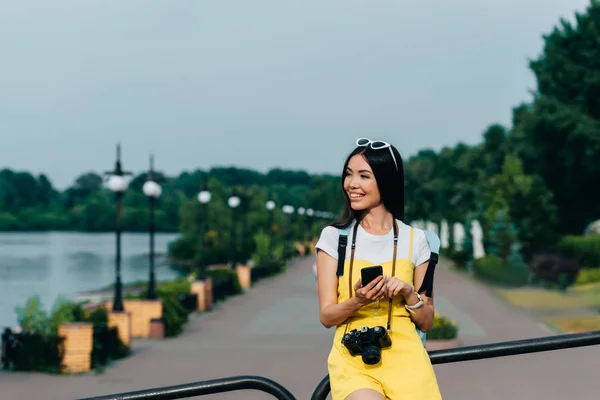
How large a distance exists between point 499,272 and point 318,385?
32.1m

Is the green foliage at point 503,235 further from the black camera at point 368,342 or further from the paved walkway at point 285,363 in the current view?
the black camera at point 368,342

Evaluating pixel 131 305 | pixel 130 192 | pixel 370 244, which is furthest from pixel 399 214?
pixel 130 192

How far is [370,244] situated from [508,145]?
5212cm

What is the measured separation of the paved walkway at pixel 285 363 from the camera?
11.5 metres

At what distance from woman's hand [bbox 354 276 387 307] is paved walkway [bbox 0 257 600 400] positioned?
7861 mm

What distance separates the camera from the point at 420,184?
336ft

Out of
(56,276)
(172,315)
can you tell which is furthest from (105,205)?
(172,315)

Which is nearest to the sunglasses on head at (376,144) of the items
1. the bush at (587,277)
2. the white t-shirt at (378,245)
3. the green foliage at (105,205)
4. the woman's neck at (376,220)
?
the woman's neck at (376,220)

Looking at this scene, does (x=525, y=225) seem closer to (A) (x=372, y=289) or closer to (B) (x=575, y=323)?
(B) (x=575, y=323)

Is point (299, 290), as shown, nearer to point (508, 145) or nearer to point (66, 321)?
point (66, 321)

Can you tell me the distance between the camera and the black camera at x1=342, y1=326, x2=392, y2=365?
312cm

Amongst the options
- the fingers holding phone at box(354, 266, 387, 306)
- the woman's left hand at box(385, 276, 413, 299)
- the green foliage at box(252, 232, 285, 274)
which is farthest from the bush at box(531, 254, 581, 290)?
the fingers holding phone at box(354, 266, 387, 306)

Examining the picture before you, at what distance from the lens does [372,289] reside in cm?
305

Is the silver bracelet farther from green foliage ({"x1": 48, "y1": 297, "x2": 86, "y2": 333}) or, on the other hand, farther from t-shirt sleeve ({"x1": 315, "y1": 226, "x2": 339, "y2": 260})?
green foliage ({"x1": 48, "y1": 297, "x2": 86, "y2": 333})
